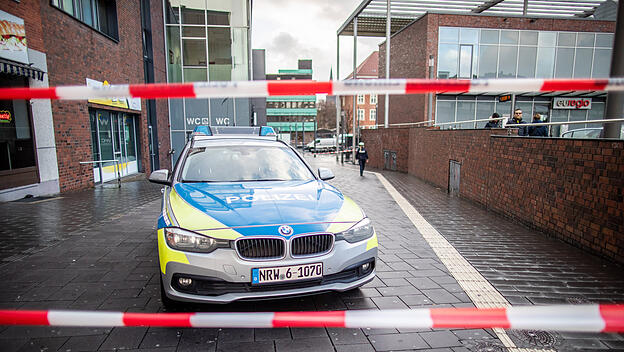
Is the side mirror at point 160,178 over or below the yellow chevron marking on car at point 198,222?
over

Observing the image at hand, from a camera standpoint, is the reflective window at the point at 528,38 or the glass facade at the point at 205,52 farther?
the reflective window at the point at 528,38

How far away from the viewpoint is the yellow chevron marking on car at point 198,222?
2.61 meters

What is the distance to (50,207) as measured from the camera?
760cm

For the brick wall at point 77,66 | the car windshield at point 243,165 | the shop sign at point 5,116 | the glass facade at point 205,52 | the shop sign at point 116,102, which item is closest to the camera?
the car windshield at point 243,165

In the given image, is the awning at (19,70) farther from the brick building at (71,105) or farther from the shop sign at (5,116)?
the shop sign at (5,116)

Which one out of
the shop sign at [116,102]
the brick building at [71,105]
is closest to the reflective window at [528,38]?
the brick building at [71,105]

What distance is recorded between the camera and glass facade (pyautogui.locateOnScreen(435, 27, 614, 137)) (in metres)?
22.4

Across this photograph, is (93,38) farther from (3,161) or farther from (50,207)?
(50,207)

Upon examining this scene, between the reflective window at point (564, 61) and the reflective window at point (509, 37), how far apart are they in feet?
10.5

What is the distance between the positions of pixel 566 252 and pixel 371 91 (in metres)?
4.65

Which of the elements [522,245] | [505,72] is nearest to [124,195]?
[522,245]

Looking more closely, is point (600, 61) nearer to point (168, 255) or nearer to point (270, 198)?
point (270, 198)

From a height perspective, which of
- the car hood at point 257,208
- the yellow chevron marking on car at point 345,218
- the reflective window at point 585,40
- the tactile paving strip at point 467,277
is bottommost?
the tactile paving strip at point 467,277

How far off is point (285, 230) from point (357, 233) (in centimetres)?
69
